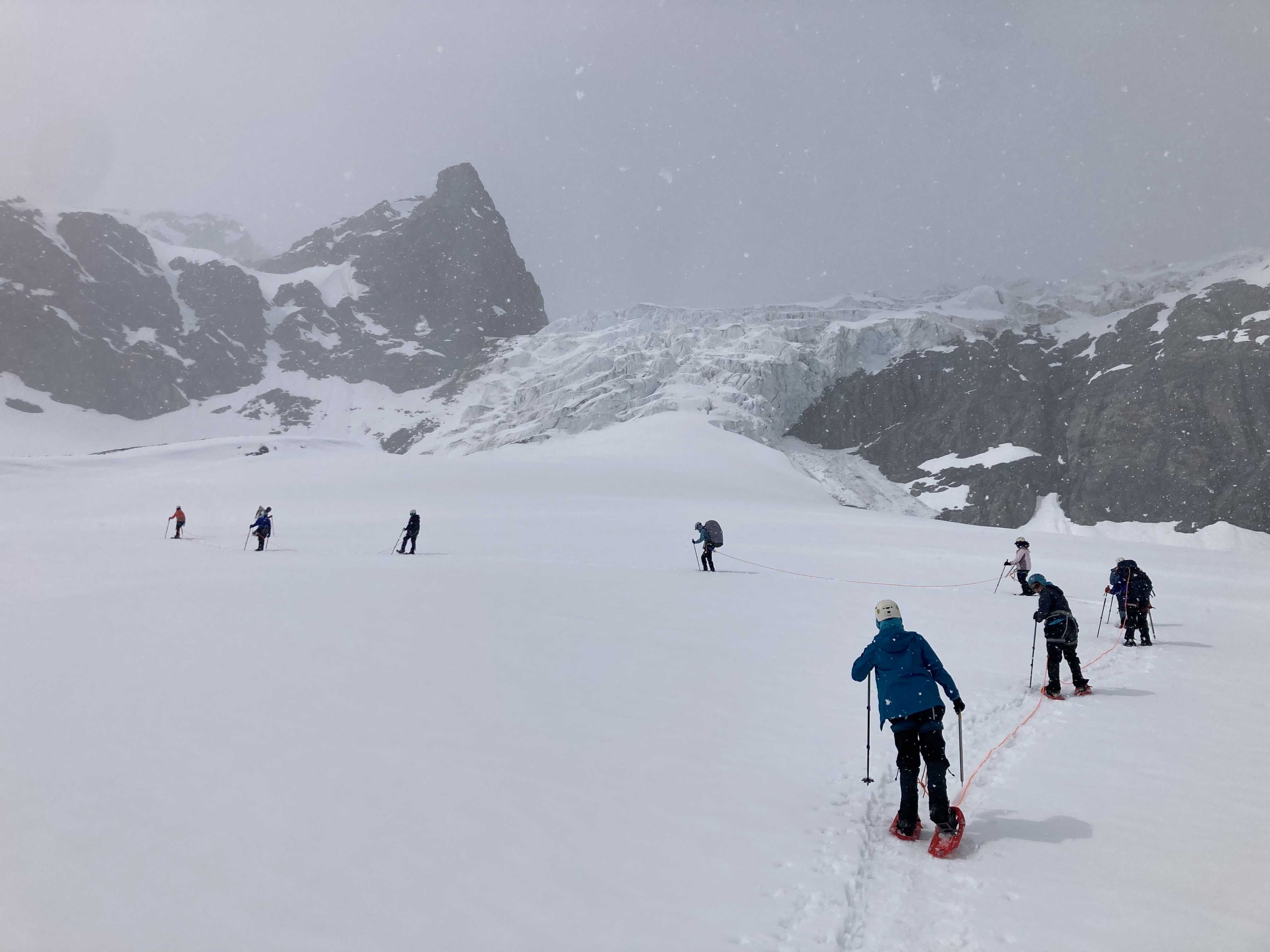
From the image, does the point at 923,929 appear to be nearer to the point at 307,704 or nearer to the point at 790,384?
the point at 307,704

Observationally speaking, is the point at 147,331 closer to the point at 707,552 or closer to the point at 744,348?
the point at 744,348

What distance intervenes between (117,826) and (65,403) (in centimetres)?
19831

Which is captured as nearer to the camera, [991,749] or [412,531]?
[991,749]

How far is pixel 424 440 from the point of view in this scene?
135375 mm

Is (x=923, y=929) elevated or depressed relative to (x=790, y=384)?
depressed

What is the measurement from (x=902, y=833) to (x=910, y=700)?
117 cm

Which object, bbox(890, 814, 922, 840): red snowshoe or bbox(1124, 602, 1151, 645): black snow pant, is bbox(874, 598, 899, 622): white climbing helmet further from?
bbox(1124, 602, 1151, 645): black snow pant

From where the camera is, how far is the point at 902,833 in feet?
19.4

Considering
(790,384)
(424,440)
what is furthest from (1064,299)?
(424,440)

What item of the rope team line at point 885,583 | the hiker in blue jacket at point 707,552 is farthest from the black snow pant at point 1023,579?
the hiker in blue jacket at point 707,552

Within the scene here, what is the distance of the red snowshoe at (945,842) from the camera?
18.3ft

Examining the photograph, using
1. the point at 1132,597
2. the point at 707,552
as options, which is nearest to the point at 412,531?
the point at 707,552

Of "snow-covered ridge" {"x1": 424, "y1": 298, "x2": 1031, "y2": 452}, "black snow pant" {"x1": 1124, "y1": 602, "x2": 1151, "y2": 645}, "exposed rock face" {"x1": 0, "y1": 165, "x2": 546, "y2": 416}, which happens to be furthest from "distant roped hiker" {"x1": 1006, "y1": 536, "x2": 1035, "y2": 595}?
"exposed rock face" {"x1": 0, "y1": 165, "x2": 546, "y2": 416}

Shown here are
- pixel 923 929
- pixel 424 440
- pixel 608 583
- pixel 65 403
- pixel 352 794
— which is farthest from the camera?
pixel 65 403
